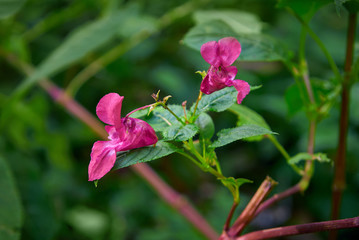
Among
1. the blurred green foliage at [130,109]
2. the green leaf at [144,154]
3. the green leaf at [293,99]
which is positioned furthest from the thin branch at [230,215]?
the blurred green foliage at [130,109]

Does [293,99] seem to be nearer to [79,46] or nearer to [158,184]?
[158,184]

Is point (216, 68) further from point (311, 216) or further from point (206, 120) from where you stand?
point (311, 216)

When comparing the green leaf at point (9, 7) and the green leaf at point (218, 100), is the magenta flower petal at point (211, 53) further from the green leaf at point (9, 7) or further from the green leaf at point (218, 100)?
the green leaf at point (9, 7)

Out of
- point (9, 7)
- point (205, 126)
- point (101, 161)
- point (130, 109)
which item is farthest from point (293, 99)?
point (130, 109)

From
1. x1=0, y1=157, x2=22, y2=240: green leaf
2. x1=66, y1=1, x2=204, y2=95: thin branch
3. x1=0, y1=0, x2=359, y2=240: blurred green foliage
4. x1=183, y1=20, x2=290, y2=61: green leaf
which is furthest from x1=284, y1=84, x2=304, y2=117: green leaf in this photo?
x1=66, y1=1, x2=204, y2=95: thin branch

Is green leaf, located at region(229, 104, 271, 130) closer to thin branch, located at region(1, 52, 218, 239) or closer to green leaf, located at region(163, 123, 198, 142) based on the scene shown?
green leaf, located at region(163, 123, 198, 142)

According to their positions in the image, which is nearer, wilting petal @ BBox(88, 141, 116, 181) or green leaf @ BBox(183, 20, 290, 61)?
wilting petal @ BBox(88, 141, 116, 181)
